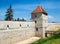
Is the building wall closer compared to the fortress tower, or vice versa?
the building wall

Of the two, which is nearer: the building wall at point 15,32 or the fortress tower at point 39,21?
the building wall at point 15,32

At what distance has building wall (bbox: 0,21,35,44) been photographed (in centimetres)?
2023

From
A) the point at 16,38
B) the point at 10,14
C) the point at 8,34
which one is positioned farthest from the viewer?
the point at 10,14

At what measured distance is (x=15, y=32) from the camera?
23.7m

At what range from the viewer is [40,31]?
106ft

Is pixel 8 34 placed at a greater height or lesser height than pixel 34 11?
lesser

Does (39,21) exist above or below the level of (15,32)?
above

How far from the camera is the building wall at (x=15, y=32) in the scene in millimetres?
20231

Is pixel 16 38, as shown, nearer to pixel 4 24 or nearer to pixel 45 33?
pixel 4 24

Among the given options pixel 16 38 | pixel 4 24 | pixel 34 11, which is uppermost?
pixel 34 11

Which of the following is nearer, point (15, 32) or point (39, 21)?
point (15, 32)

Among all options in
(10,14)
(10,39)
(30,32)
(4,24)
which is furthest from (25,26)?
(10,14)

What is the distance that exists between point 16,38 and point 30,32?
277 inches

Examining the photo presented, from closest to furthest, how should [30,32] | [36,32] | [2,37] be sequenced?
1. [2,37]
2. [30,32]
3. [36,32]
